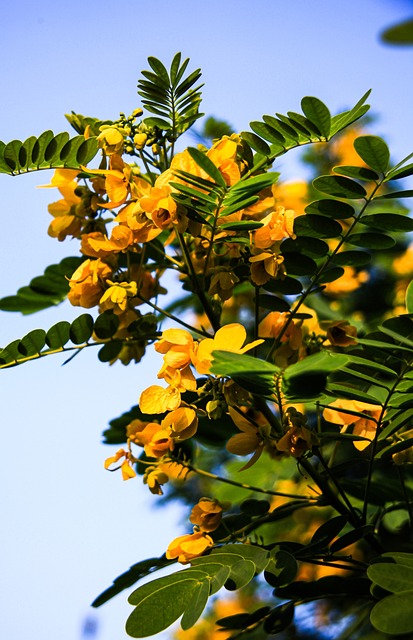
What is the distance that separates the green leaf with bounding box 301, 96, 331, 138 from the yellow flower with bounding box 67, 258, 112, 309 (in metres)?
0.38

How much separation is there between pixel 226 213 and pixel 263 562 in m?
→ 0.44

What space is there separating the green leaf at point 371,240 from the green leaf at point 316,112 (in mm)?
216

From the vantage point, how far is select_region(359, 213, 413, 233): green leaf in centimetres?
110

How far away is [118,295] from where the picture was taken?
3.70ft

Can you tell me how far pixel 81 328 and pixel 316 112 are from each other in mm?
510

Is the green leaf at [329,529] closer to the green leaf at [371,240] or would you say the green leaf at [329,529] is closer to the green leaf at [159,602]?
the green leaf at [159,602]

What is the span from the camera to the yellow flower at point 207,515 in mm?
1107

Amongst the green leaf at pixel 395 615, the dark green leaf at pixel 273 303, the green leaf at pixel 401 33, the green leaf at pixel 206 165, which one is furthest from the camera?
the dark green leaf at pixel 273 303

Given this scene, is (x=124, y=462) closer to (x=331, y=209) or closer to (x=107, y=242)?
(x=107, y=242)

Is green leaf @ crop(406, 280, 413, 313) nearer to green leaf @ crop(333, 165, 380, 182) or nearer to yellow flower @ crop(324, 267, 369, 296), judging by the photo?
green leaf @ crop(333, 165, 380, 182)

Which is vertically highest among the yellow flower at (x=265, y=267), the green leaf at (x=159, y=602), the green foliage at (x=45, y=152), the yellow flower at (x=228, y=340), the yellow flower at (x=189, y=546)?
the green foliage at (x=45, y=152)

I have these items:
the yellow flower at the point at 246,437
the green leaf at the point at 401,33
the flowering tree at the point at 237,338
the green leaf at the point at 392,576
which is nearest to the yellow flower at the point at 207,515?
the flowering tree at the point at 237,338

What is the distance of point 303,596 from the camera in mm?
1129

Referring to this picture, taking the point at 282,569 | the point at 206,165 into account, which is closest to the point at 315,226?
the point at 206,165
